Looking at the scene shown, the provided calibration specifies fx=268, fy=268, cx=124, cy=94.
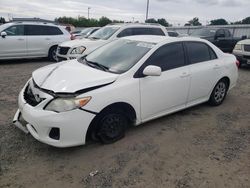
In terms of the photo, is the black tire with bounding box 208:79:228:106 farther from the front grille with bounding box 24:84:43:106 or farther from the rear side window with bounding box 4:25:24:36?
the rear side window with bounding box 4:25:24:36

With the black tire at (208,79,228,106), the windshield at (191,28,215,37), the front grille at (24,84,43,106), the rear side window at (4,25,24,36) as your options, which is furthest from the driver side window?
the windshield at (191,28,215,37)

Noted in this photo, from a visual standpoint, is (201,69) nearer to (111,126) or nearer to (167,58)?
(167,58)

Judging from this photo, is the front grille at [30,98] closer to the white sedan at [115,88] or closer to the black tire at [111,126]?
the white sedan at [115,88]

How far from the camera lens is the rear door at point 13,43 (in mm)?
10523

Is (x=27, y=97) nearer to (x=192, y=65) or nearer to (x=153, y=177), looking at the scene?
(x=153, y=177)

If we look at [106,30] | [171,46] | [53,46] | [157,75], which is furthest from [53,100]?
[53,46]

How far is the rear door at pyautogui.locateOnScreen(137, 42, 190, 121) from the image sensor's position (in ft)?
14.0

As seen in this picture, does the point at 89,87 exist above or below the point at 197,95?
above

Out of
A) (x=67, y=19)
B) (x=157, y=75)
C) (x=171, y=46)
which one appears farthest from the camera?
(x=67, y=19)

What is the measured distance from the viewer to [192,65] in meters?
5.06

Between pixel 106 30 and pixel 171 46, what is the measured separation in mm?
5691

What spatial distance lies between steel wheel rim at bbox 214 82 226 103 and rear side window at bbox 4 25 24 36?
8379 millimetres

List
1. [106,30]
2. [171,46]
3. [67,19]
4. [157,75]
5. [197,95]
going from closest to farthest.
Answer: [157,75] < [171,46] < [197,95] < [106,30] < [67,19]

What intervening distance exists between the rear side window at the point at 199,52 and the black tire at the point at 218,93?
0.63m
